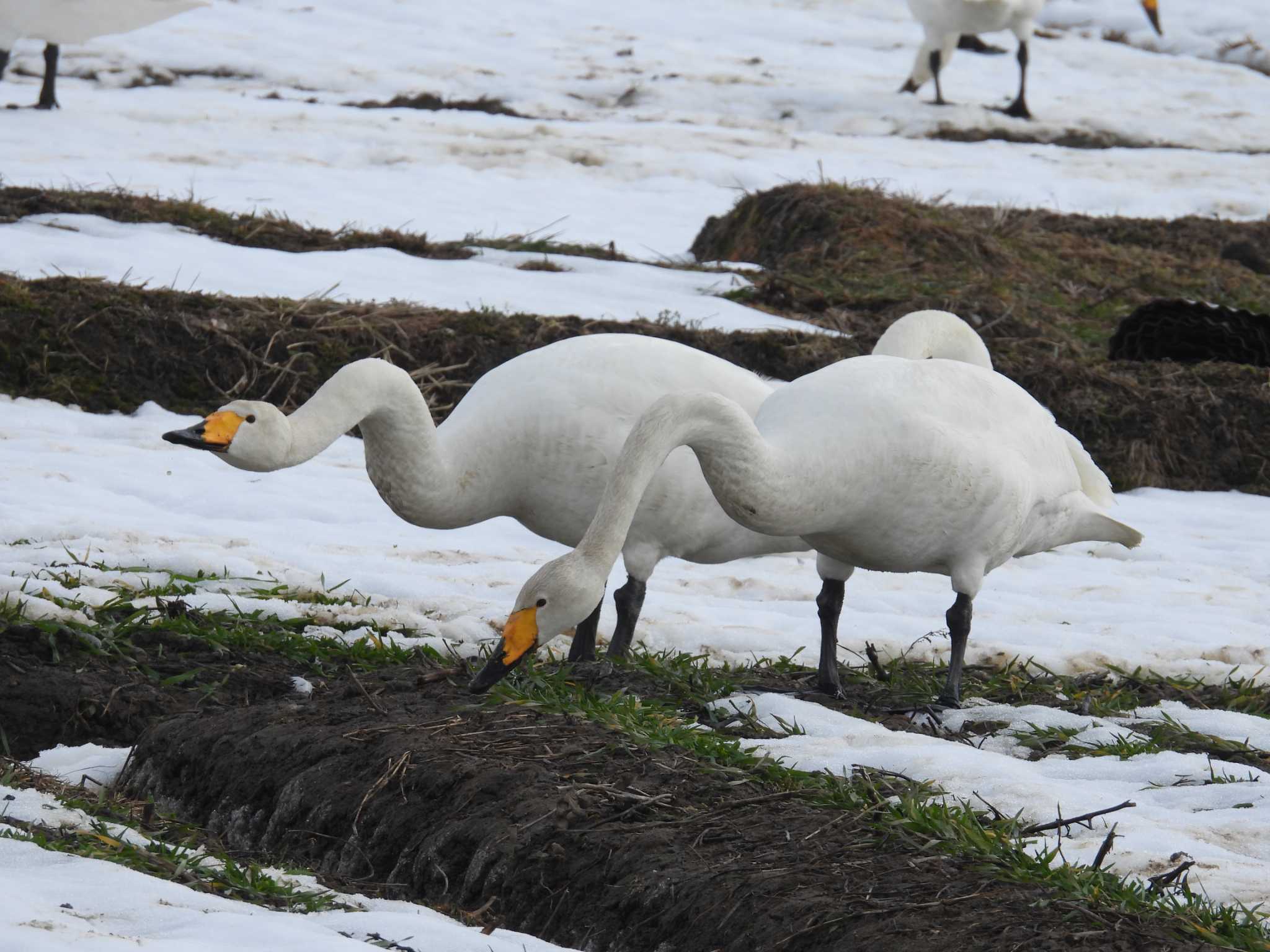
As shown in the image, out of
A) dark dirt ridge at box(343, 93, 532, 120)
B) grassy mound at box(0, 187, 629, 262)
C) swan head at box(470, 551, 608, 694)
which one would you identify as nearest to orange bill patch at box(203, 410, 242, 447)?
swan head at box(470, 551, 608, 694)

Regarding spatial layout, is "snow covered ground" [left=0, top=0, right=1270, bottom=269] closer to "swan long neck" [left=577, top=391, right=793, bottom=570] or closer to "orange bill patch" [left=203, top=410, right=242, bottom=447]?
"orange bill patch" [left=203, top=410, right=242, bottom=447]

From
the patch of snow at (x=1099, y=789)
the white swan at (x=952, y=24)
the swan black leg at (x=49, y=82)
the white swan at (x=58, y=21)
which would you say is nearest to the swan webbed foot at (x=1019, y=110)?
the white swan at (x=952, y=24)

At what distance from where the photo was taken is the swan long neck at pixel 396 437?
5020mm

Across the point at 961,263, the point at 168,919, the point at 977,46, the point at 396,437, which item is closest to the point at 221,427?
the point at 396,437

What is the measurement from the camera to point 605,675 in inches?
209

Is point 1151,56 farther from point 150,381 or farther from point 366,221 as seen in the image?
point 150,381

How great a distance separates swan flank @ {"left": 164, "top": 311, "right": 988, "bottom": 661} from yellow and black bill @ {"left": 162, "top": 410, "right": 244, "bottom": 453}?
1.21ft

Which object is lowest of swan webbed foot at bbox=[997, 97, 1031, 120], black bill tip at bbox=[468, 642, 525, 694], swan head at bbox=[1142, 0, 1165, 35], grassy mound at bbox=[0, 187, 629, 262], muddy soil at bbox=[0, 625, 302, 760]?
muddy soil at bbox=[0, 625, 302, 760]

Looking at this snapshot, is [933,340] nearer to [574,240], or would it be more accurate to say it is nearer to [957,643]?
[957,643]

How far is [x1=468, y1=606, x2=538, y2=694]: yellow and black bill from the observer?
447 centimetres

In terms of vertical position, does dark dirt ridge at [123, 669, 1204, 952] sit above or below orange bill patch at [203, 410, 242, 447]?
below

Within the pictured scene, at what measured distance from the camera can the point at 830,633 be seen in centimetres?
569

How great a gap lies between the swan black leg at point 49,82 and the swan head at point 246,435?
41.7 feet

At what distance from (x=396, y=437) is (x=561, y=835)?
1.84 metres
